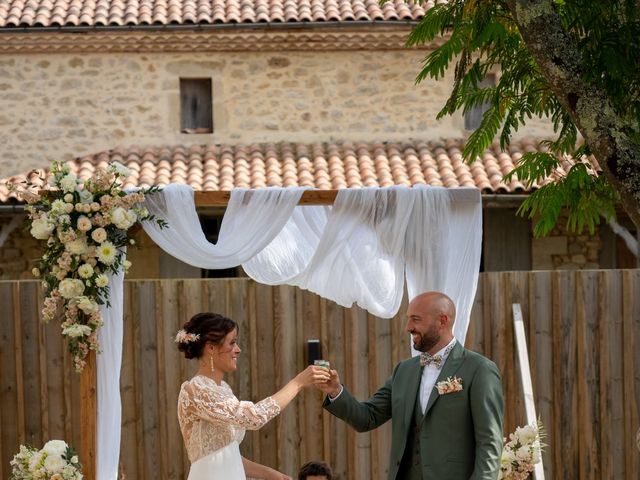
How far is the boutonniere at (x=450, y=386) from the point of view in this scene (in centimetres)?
582

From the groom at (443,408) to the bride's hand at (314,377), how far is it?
37cm

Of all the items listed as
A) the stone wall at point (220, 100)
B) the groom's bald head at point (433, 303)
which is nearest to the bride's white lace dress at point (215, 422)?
the groom's bald head at point (433, 303)

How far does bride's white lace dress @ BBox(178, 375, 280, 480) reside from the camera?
20.1ft

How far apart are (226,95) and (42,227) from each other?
9.73m

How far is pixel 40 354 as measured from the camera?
8.47 meters

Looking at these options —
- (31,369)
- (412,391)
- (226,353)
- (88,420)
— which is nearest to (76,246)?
(88,420)

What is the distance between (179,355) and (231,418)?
7.72 ft

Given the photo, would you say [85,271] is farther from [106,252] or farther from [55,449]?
[55,449]

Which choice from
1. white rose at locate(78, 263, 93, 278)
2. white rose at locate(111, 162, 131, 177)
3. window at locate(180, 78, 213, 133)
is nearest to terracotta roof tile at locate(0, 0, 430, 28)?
window at locate(180, 78, 213, 133)

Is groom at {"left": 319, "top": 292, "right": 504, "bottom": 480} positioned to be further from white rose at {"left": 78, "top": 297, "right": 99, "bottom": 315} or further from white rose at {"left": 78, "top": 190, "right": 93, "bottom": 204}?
white rose at {"left": 78, "top": 190, "right": 93, "bottom": 204}

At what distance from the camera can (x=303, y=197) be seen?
795cm

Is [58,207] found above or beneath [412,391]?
above

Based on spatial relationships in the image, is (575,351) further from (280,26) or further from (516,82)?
(280,26)

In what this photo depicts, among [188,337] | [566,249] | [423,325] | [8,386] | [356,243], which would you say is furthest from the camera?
[566,249]
